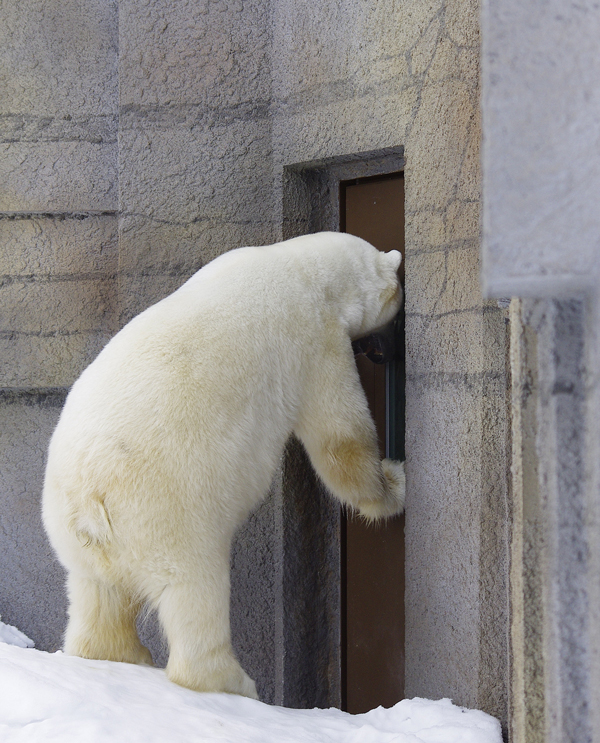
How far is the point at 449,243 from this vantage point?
7.56 feet

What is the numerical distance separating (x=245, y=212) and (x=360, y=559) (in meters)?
1.53

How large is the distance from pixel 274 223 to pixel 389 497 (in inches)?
47.3

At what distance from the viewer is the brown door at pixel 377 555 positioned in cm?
283

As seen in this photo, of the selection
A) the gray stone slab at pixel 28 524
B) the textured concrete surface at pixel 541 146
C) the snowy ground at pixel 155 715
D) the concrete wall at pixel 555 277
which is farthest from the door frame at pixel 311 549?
the textured concrete surface at pixel 541 146

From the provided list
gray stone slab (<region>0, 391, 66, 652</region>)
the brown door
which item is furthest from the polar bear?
gray stone slab (<region>0, 391, 66, 652</region>)

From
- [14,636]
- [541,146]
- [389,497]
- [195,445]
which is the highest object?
[541,146]

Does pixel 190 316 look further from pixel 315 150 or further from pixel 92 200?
pixel 92 200

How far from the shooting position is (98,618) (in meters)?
2.09

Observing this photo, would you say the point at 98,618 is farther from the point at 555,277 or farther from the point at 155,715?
the point at 555,277

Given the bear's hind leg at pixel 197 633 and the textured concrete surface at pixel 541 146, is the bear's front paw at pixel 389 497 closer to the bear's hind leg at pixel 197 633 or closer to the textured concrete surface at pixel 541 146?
the bear's hind leg at pixel 197 633

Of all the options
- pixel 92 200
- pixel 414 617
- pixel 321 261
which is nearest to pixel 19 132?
pixel 92 200

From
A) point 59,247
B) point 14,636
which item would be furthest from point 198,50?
point 14,636

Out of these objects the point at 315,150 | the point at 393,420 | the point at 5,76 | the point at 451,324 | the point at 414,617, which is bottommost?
the point at 414,617

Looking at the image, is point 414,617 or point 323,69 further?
point 323,69
